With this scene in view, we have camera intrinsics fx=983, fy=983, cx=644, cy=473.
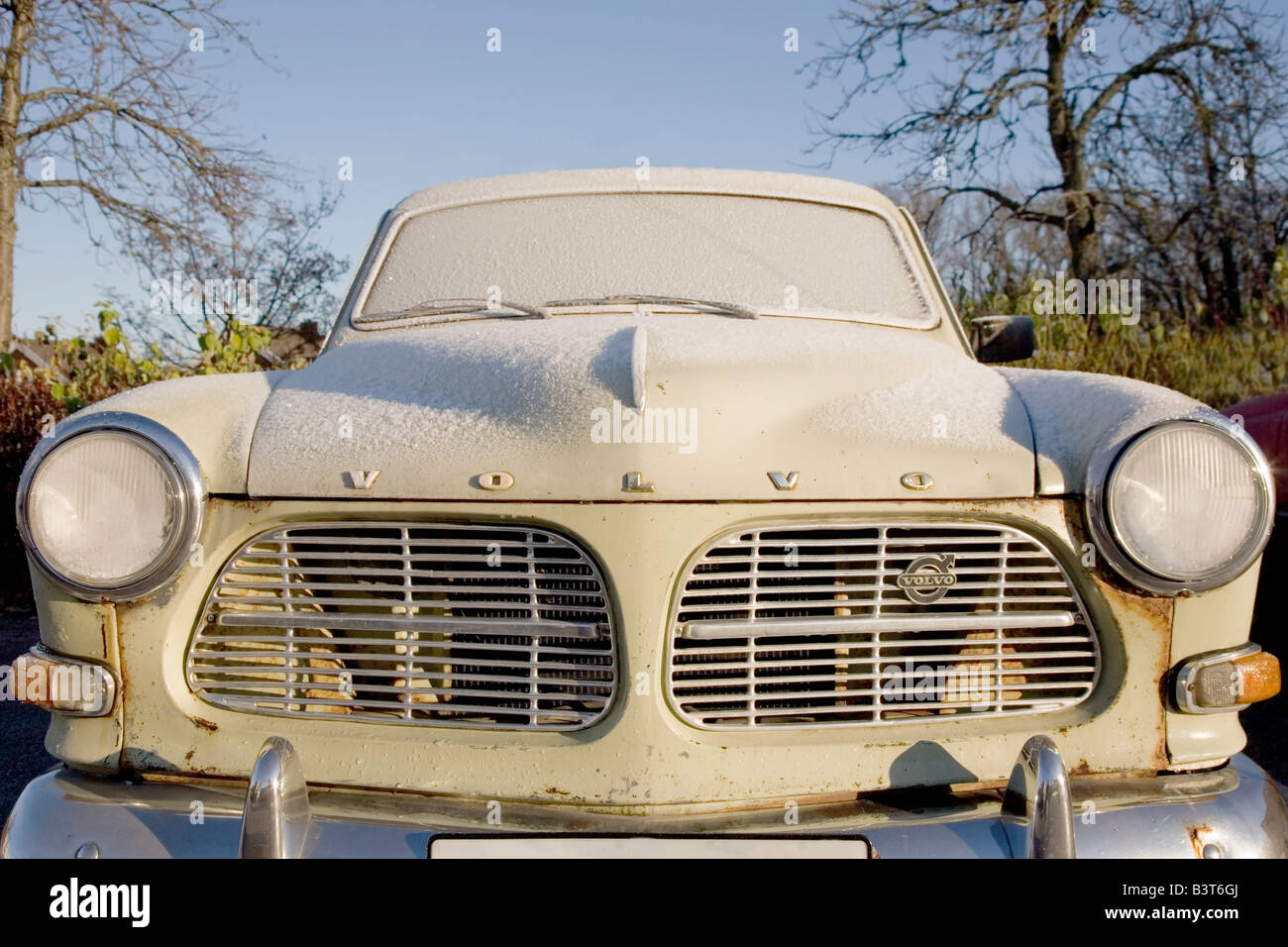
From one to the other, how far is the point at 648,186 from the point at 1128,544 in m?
1.88

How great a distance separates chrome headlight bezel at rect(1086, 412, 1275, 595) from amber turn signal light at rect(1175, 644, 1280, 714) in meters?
0.14

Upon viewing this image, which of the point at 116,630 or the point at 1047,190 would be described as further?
the point at 1047,190

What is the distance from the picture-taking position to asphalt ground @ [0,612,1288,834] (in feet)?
10.6

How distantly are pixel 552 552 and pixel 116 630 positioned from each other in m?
0.77

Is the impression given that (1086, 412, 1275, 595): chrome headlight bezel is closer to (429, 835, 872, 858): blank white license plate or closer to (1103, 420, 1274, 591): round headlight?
(1103, 420, 1274, 591): round headlight

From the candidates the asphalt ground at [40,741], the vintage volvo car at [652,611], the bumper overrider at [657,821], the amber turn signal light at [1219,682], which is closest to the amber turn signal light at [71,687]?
the vintage volvo car at [652,611]

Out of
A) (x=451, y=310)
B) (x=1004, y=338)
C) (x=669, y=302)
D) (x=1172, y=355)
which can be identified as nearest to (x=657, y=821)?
(x=669, y=302)

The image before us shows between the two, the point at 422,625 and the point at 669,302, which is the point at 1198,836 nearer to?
the point at 422,625

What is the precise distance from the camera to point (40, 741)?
3.64m

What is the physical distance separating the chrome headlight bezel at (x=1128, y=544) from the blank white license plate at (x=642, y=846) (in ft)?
2.12

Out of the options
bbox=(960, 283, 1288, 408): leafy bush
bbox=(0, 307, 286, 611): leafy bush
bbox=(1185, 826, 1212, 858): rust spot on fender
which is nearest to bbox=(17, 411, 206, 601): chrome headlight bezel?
bbox=(1185, 826, 1212, 858): rust spot on fender

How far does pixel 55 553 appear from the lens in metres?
1.67

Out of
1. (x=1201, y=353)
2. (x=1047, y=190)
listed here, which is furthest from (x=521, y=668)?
(x=1047, y=190)
